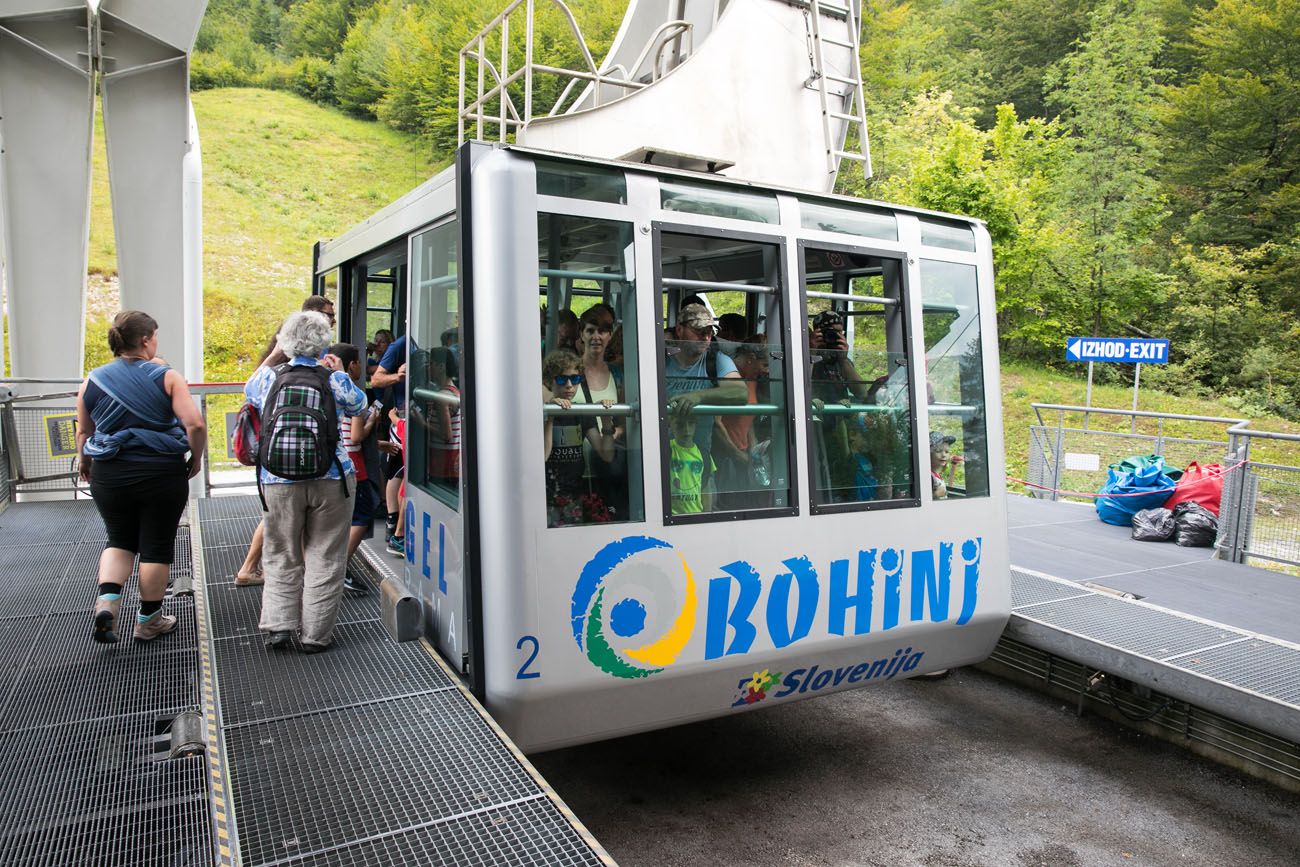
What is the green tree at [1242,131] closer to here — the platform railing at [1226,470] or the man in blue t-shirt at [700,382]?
the platform railing at [1226,470]

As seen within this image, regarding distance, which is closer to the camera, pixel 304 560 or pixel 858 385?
pixel 304 560

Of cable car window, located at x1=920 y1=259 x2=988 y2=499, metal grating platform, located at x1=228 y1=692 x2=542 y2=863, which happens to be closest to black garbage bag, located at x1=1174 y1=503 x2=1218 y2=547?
cable car window, located at x1=920 y1=259 x2=988 y2=499

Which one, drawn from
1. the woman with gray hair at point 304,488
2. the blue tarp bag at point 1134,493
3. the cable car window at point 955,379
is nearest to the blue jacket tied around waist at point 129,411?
the woman with gray hair at point 304,488

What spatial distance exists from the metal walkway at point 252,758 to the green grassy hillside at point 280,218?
22.4 meters

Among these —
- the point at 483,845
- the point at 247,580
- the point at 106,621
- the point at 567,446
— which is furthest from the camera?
the point at 247,580

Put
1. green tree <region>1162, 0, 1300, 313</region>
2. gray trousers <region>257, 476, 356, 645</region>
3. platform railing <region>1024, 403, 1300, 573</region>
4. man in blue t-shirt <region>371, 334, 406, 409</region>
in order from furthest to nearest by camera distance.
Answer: green tree <region>1162, 0, 1300, 313</region> → platform railing <region>1024, 403, 1300, 573</region> → man in blue t-shirt <region>371, 334, 406, 409</region> → gray trousers <region>257, 476, 356, 645</region>

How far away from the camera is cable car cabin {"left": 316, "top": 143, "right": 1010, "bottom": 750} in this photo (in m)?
3.53

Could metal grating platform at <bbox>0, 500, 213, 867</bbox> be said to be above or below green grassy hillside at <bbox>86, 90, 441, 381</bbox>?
below

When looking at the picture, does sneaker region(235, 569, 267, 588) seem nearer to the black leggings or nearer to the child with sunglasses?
the black leggings

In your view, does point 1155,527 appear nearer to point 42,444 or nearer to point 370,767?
point 370,767

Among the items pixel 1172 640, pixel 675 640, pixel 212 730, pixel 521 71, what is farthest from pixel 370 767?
pixel 1172 640

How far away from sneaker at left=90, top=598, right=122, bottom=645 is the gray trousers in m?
0.96

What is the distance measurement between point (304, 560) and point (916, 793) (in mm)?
3448

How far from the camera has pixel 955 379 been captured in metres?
4.81
